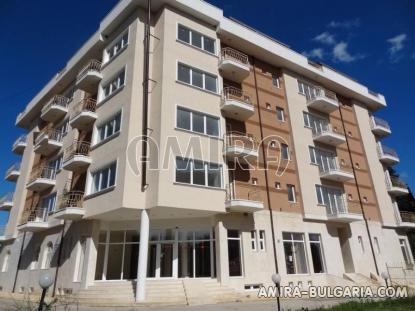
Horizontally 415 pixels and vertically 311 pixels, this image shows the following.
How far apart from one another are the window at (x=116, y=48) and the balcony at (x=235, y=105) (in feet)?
24.2

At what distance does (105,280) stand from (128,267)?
1395 mm

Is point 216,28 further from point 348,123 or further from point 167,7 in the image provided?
point 348,123

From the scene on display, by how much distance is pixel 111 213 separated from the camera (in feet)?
55.4

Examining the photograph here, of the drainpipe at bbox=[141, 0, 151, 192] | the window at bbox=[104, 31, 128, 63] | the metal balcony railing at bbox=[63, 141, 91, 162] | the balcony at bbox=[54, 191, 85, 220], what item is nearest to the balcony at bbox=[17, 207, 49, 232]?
the balcony at bbox=[54, 191, 85, 220]

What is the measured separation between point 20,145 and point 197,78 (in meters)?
22.7

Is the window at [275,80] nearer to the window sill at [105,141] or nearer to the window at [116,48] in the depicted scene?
the window at [116,48]

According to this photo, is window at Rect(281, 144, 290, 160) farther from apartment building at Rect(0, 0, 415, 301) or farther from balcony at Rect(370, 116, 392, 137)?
balcony at Rect(370, 116, 392, 137)

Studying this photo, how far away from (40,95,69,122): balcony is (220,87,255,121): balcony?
13.7 m

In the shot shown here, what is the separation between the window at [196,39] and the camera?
20.6 m

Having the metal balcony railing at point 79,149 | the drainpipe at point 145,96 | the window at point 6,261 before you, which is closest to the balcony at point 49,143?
the metal balcony railing at point 79,149

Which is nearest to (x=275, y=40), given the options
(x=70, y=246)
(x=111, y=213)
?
(x=111, y=213)

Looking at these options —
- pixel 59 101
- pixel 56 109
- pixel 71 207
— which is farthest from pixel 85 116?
pixel 59 101

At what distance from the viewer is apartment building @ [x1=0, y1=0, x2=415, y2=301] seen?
675 inches

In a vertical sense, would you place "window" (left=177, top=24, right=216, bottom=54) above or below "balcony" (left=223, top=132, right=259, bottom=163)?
above
